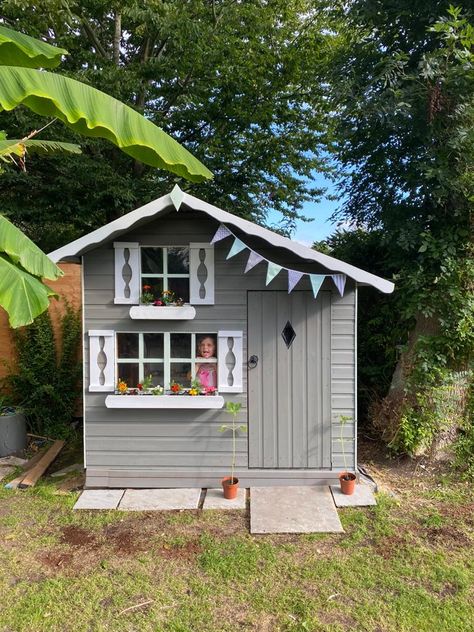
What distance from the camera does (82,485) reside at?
4566 mm

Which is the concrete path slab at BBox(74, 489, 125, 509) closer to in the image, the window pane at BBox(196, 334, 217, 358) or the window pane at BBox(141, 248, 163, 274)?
the window pane at BBox(196, 334, 217, 358)

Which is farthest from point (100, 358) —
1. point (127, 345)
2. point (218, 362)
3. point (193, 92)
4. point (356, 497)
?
point (193, 92)

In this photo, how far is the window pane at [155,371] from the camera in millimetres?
4480

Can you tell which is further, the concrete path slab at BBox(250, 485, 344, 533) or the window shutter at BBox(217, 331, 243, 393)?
the window shutter at BBox(217, 331, 243, 393)

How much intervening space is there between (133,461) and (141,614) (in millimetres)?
1845

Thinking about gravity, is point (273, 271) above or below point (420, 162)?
below

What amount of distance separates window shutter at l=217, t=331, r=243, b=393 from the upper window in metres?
0.67

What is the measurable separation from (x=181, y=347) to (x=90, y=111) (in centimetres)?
238

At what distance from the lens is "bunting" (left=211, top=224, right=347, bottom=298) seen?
394 centimetres

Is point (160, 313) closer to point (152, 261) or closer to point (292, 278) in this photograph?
point (152, 261)

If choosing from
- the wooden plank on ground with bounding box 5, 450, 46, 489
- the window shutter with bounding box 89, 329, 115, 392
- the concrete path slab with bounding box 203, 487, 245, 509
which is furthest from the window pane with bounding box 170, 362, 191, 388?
the wooden plank on ground with bounding box 5, 450, 46, 489

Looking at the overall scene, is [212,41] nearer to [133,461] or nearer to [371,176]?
[371,176]

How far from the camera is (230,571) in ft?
10.2

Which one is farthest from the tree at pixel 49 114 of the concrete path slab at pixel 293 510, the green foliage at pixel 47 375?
the green foliage at pixel 47 375
